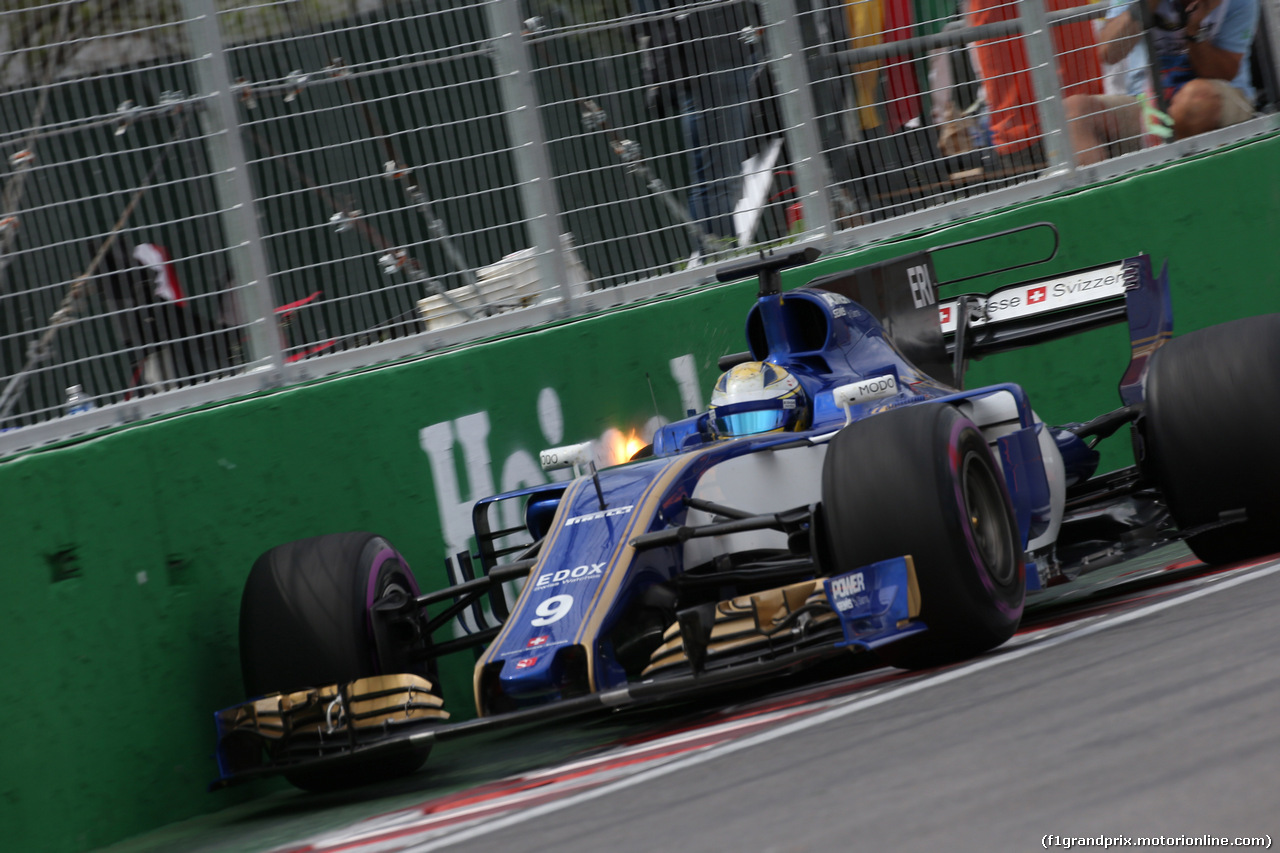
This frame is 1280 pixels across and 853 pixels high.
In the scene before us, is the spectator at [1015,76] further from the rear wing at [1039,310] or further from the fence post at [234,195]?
the fence post at [234,195]

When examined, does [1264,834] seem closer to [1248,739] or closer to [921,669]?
[1248,739]

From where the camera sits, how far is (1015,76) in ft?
31.3

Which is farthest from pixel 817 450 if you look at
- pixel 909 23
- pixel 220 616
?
pixel 909 23

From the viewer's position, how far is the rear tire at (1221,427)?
636cm

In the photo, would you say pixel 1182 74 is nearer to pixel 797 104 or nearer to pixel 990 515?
pixel 797 104

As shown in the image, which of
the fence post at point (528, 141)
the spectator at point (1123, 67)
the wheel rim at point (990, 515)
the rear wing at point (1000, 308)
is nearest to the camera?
the wheel rim at point (990, 515)

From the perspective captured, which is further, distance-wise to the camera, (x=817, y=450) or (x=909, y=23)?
(x=909, y=23)

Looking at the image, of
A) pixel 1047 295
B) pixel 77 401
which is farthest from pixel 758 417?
pixel 77 401

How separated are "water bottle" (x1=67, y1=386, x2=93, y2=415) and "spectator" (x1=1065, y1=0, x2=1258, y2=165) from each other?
5.91 meters

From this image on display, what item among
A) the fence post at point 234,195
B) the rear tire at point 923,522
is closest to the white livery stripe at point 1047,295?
the rear tire at point 923,522

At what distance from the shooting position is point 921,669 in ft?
17.6

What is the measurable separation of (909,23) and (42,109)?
4.93m

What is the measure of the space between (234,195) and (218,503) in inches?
57.0

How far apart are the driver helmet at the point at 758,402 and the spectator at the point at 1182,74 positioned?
3.98 metres
